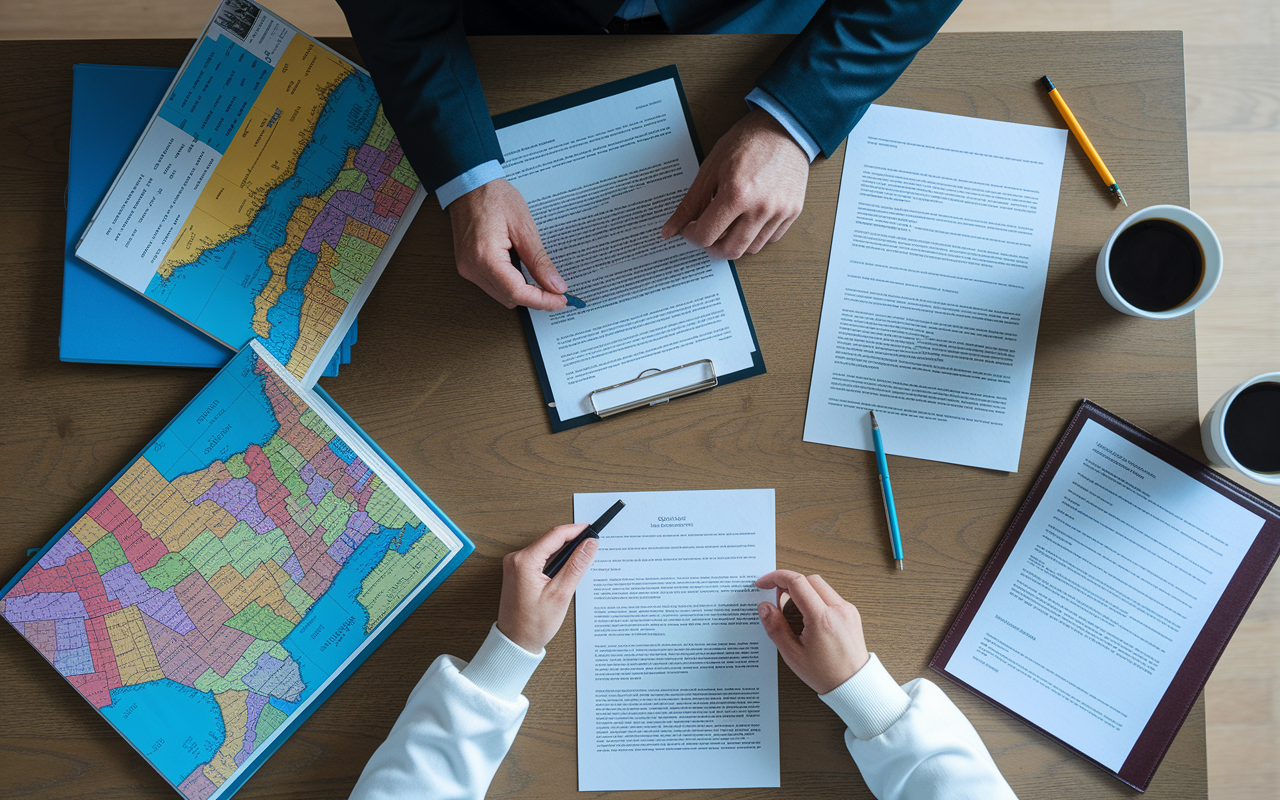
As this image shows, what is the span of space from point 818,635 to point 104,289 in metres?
1.12

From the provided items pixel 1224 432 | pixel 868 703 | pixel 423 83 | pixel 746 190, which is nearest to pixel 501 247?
pixel 423 83

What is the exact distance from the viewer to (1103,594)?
98cm

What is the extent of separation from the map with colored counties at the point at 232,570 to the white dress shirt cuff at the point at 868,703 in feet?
1.90

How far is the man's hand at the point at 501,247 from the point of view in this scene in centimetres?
95

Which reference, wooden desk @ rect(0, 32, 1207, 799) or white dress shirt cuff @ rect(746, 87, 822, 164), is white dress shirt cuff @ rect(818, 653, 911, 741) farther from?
white dress shirt cuff @ rect(746, 87, 822, 164)

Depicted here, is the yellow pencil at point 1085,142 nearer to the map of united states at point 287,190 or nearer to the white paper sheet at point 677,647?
the white paper sheet at point 677,647

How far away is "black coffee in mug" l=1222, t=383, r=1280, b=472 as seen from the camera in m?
0.94

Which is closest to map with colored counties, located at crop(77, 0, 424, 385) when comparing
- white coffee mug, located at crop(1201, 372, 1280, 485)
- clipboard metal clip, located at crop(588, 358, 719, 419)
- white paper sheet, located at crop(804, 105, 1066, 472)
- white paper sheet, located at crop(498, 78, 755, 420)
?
white paper sheet, located at crop(498, 78, 755, 420)

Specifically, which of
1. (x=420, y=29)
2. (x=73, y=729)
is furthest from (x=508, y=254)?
(x=73, y=729)

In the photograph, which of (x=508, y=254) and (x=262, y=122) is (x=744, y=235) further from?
(x=262, y=122)

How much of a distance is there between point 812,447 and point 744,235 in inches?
12.5

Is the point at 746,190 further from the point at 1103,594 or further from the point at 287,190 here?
the point at 1103,594

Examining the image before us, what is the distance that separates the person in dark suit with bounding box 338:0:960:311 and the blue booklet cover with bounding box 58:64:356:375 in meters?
0.38

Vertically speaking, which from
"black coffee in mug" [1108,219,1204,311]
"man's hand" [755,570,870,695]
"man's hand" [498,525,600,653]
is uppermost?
"black coffee in mug" [1108,219,1204,311]
